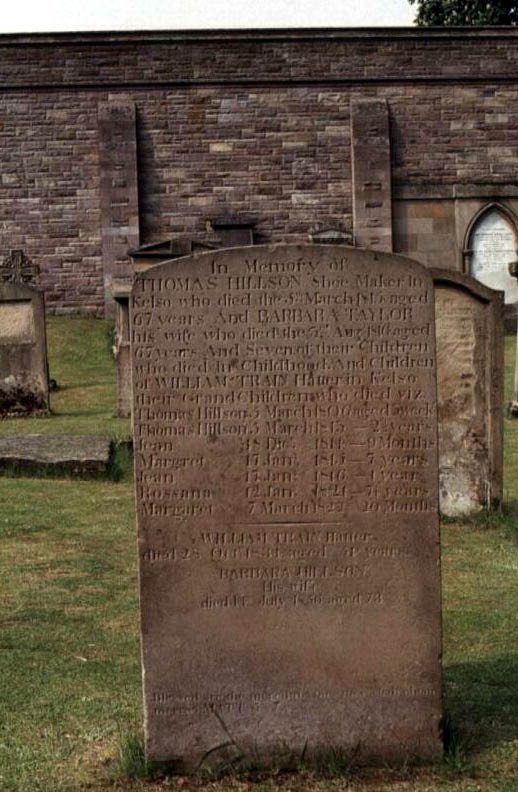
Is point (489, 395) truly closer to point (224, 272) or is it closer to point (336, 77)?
point (224, 272)

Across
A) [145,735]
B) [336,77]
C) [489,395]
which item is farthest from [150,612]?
[336,77]

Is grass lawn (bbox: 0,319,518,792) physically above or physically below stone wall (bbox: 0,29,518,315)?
below

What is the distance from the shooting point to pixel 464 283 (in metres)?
8.35

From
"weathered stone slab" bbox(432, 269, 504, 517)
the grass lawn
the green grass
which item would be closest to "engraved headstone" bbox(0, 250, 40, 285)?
the green grass

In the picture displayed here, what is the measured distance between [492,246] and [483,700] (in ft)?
70.8

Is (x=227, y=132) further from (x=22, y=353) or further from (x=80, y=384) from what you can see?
(x=22, y=353)

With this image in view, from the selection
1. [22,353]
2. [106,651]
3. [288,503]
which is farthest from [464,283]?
[22,353]

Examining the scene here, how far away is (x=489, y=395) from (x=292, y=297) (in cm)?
430

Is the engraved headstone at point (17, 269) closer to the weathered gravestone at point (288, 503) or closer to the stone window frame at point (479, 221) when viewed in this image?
the stone window frame at point (479, 221)

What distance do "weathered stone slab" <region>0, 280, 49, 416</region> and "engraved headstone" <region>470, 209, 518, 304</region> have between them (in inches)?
498

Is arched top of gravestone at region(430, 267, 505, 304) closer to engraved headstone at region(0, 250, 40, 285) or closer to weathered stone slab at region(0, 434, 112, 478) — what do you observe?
weathered stone slab at region(0, 434, 112, 478)

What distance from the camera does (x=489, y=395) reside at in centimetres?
849

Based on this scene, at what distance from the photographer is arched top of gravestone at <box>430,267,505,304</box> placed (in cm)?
832

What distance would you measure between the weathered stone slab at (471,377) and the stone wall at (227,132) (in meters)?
18.0
